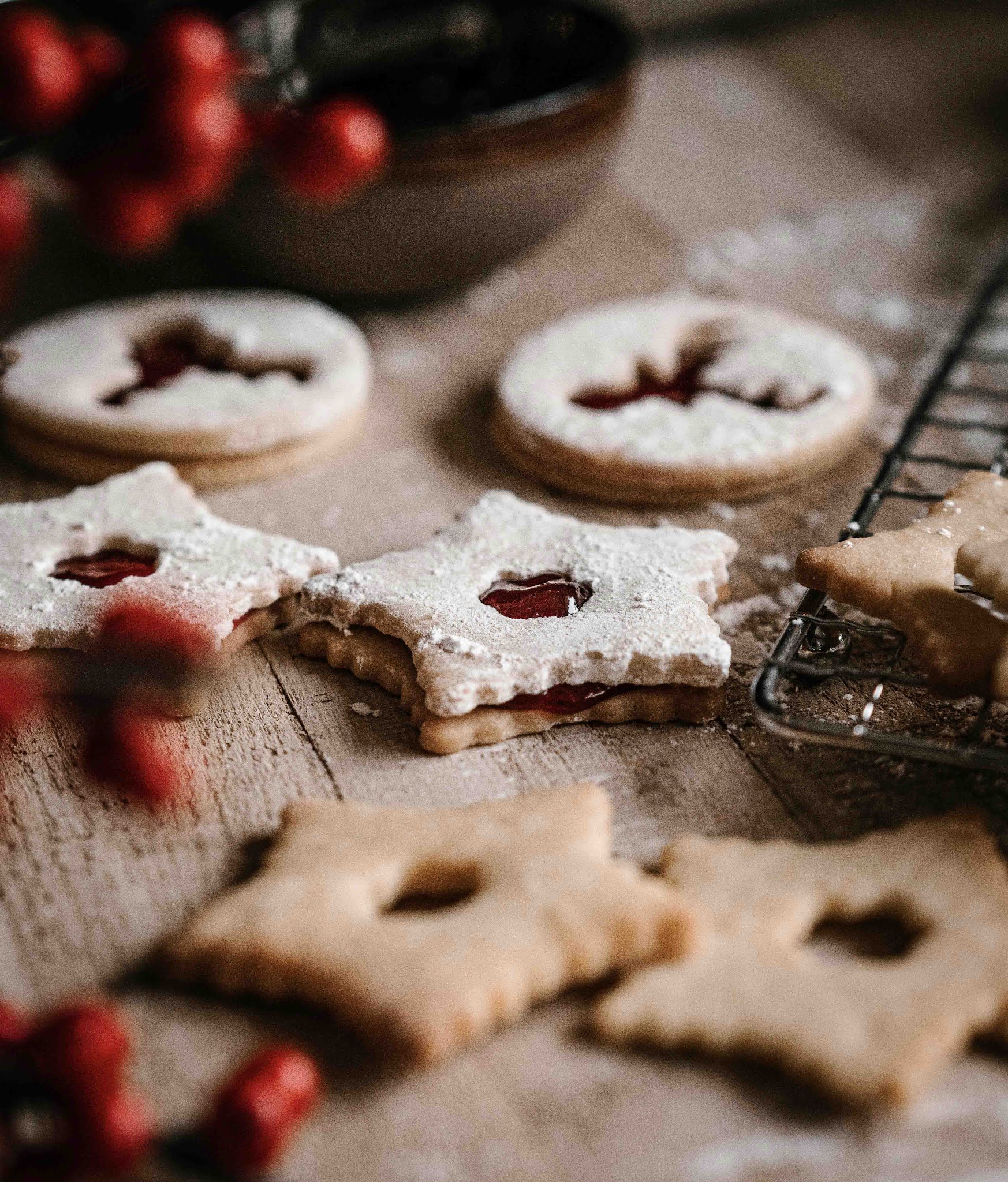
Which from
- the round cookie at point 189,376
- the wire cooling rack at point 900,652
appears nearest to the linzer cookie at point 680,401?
the wire cooling rack at point 900,652

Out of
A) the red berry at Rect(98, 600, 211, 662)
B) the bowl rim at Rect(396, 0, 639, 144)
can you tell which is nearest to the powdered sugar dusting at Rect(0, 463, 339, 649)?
the red berry at Rect(98, 600, 211, 662)

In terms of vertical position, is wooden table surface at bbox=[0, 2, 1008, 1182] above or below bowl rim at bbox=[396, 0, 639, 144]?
below

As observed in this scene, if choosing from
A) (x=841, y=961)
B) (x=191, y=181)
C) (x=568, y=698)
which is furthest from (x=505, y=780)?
(x=191, y=181)

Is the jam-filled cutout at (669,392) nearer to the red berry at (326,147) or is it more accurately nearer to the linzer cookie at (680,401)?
the linzer cookie at (680,401)

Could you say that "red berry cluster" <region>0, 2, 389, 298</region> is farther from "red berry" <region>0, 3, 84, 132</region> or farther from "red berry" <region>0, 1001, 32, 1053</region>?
"red berry" <region>0, 1001, 32, 1053</region>

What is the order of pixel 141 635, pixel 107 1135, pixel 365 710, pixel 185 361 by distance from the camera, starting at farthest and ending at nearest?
pixel 185 361 < pixel 365 710 < pixel 141 635 < pixel 107 1135

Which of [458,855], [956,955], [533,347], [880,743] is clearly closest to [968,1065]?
[956,955]

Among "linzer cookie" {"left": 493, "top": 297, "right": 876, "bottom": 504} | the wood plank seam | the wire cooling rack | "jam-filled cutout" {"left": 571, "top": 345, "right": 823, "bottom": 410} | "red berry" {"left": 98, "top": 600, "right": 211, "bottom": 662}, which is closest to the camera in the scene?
"red berry" {"left": 98, "top": 600, "right": 211, "bottom": 662}

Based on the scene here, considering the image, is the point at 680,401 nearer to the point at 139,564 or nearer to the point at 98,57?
the point at 139,564
